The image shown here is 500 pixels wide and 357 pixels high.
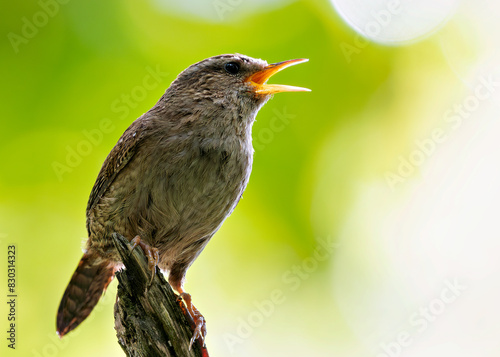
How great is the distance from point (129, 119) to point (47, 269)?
150 cm

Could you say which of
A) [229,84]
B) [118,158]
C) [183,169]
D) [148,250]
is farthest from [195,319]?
[229,84]

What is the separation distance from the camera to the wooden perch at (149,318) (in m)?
3.03

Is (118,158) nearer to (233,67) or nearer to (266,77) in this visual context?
(233,67)

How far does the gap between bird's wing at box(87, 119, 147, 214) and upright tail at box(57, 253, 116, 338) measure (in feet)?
1.79

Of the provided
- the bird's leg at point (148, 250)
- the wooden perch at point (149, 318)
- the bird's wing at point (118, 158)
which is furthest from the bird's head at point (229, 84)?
the wooden perch at point (149, 318)

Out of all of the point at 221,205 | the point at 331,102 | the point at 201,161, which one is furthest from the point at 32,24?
the point at 331,102

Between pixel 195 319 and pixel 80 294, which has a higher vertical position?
pixel 195 319

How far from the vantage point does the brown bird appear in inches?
140

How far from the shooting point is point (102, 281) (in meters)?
4.39

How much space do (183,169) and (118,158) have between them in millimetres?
A: 538

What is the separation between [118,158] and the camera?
3771 millimetres

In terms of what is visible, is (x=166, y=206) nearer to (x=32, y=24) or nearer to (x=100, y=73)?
(x=100, y=73)

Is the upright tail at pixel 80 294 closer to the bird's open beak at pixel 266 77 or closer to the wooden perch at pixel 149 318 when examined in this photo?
the wooden perch at pixel 149 318

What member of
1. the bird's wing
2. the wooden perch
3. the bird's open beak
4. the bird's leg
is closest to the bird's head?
the bird's open beak
